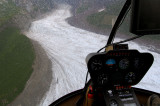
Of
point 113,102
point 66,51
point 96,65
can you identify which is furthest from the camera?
point 66,51

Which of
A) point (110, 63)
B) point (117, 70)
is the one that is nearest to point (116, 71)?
point (117, 70)

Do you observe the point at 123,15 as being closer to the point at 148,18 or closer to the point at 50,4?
the point at 148,18

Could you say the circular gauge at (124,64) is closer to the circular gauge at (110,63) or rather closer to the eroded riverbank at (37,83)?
the circular gauge at (110,63)

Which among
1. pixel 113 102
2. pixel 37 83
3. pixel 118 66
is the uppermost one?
pixel 118 66

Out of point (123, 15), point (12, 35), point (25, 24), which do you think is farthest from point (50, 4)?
point (123, 15)

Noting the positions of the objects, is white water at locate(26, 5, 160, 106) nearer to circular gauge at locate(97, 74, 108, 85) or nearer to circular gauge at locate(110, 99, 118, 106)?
circular gauge at locate(110, 99, 118, 106)

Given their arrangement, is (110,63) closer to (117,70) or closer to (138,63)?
(117,70)
